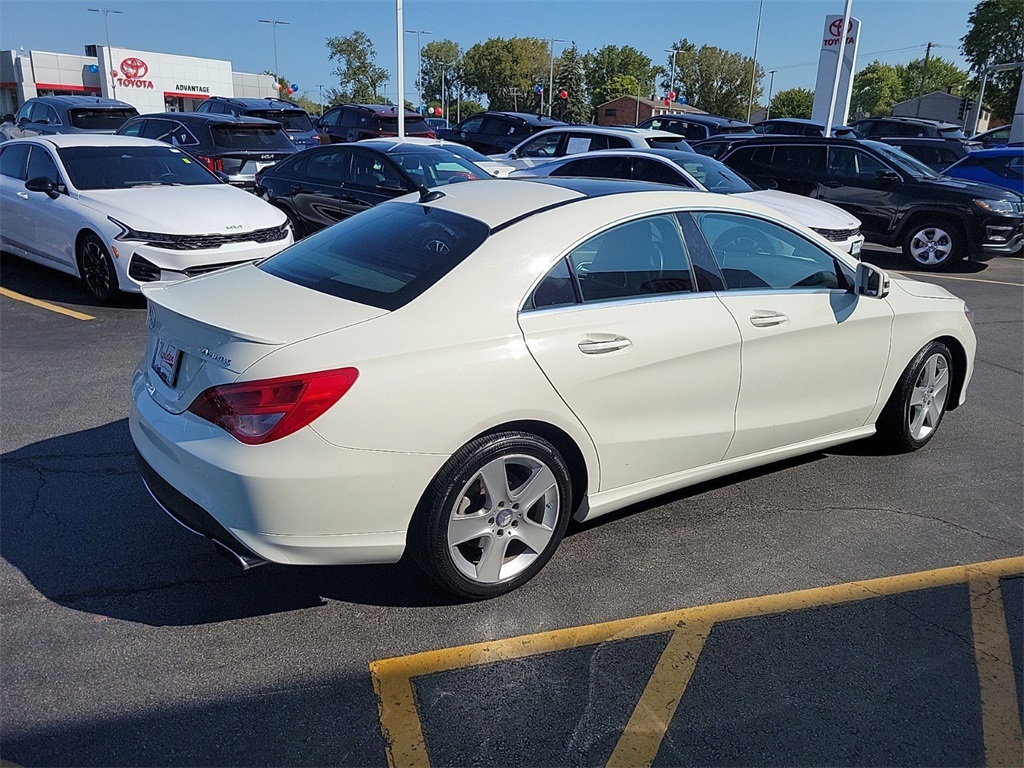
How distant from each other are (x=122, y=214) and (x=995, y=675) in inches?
294

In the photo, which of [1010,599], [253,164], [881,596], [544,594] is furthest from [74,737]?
[253,164]

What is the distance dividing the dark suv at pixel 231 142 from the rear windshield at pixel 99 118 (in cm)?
497

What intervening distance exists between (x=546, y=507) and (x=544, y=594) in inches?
14.2

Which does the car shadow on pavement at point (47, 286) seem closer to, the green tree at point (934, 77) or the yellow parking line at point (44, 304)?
the yellow parking line at point (44, 304)

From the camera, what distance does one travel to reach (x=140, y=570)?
3.46 m

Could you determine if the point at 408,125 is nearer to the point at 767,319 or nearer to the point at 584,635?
the point at 767,319

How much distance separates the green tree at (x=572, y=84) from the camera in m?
90.9

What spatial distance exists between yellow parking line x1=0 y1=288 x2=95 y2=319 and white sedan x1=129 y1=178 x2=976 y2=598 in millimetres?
4629

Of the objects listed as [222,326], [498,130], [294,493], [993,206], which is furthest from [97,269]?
[498,130]

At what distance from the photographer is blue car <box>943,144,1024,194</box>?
45.4 feet

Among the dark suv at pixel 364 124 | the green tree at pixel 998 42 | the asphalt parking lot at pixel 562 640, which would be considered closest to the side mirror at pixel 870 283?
the asphalt parking lot at pixel 562 640

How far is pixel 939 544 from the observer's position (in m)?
3.92

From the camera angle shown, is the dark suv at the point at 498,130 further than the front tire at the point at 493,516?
Yes

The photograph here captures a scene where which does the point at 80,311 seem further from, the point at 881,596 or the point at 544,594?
the point at 881,596
